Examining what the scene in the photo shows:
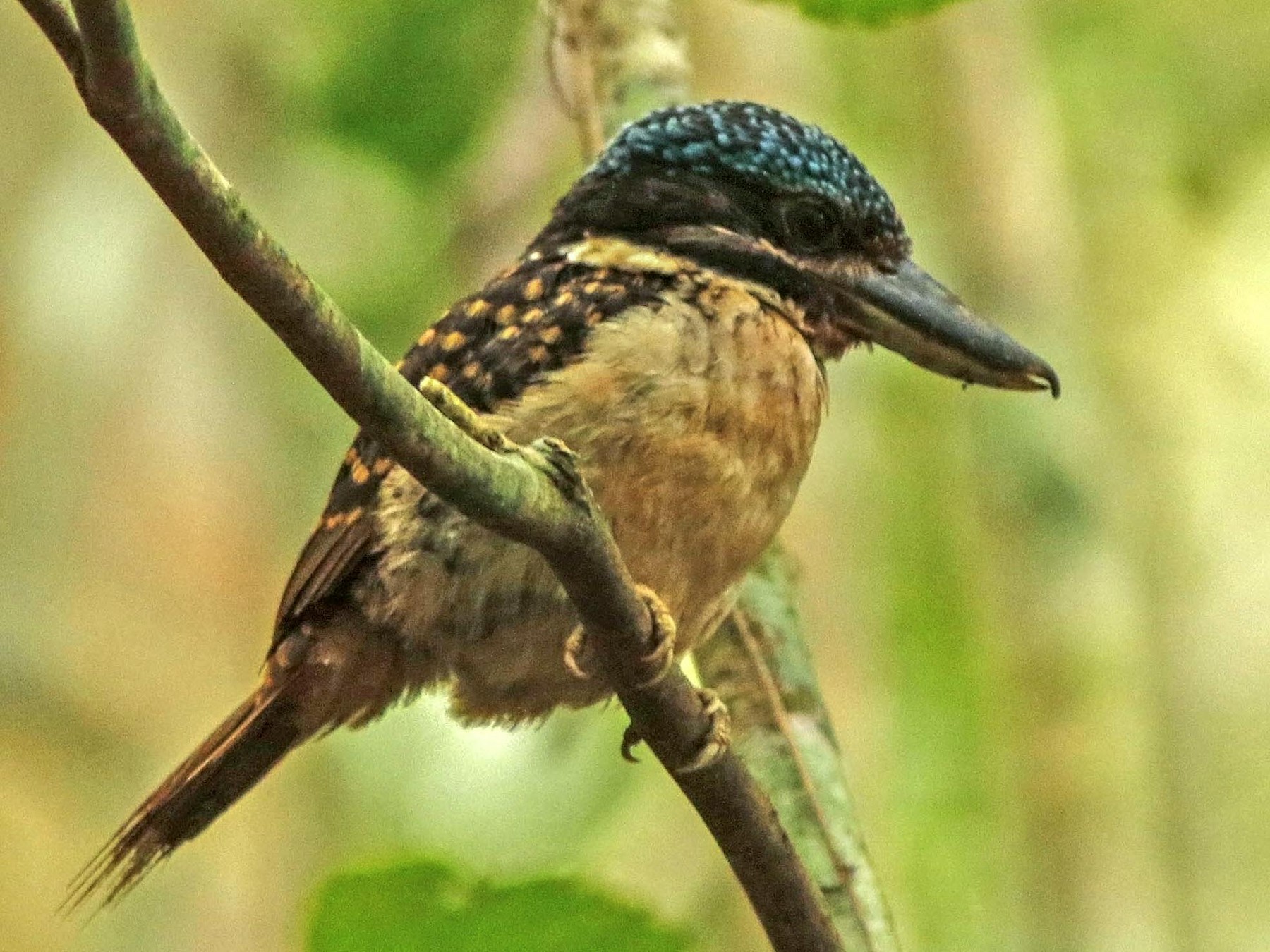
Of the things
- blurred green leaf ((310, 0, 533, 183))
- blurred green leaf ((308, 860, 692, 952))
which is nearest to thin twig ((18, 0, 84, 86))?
blurred green leaf ((308, 860, 692, 952))

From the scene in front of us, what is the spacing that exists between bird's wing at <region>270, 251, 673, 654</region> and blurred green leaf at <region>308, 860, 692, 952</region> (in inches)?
19.6

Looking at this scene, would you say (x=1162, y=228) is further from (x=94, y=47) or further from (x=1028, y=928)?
(x=94, y=47)

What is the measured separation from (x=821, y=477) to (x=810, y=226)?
2.14m

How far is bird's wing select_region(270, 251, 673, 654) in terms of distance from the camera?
2000 millimetres

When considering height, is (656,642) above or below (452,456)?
above

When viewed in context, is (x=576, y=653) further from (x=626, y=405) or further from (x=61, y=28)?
(x=61, y=28)

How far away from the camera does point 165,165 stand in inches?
41.8

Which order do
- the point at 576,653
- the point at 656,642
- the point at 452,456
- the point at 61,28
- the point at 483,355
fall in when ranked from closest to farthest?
the point at 61,28 → the point at 452,456 → the point at 656,642 → the point at 576,653 → the point at 483,355

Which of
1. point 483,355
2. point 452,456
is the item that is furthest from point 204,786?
point 452,456

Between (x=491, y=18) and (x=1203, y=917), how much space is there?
1.95 m

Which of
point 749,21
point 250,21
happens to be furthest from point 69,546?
point 749,21

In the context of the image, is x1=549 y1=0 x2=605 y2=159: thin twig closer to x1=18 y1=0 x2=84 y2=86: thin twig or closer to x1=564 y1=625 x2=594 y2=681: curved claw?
x1=564 y1=625 x2=594 y2=681: curved claw

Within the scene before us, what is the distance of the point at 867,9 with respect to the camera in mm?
1898

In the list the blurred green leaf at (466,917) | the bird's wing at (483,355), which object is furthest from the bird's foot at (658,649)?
the bird's wing at (483,355)
